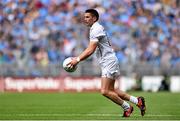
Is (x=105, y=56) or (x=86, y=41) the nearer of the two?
(x=105, y=56)

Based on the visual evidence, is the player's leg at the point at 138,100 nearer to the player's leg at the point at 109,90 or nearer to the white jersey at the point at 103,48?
the player's leg at the point at 109,90

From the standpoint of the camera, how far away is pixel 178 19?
28844 mm

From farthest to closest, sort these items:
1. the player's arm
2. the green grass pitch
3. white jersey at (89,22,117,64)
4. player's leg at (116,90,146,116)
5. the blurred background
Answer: the blurred background, player's leg at (116,90,146,116), the green grass pitch, white jersey at (89,22,117,64), the player's arm

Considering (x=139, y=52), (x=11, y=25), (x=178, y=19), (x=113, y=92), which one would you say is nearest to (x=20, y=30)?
(x=11, y=25)

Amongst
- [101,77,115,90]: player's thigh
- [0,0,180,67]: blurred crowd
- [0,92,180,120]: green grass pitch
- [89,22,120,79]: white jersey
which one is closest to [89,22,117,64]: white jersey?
[89,22,120,79]: white jersey

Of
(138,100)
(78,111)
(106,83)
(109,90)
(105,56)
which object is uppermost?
(105,56)

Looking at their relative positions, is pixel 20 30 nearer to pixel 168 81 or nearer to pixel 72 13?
pixel 72 13

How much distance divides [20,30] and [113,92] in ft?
53.5

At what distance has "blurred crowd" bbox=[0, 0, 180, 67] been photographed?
27.0 m

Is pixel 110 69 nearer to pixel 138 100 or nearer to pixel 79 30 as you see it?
pixel 138 100

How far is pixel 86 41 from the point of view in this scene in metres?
26.8

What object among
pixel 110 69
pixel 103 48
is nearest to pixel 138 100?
pixel 110 69

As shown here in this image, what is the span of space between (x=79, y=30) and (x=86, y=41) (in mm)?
599

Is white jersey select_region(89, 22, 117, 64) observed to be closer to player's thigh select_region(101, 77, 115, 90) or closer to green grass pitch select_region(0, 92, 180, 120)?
player's thigh select_region(101, 77, 115, 90)
